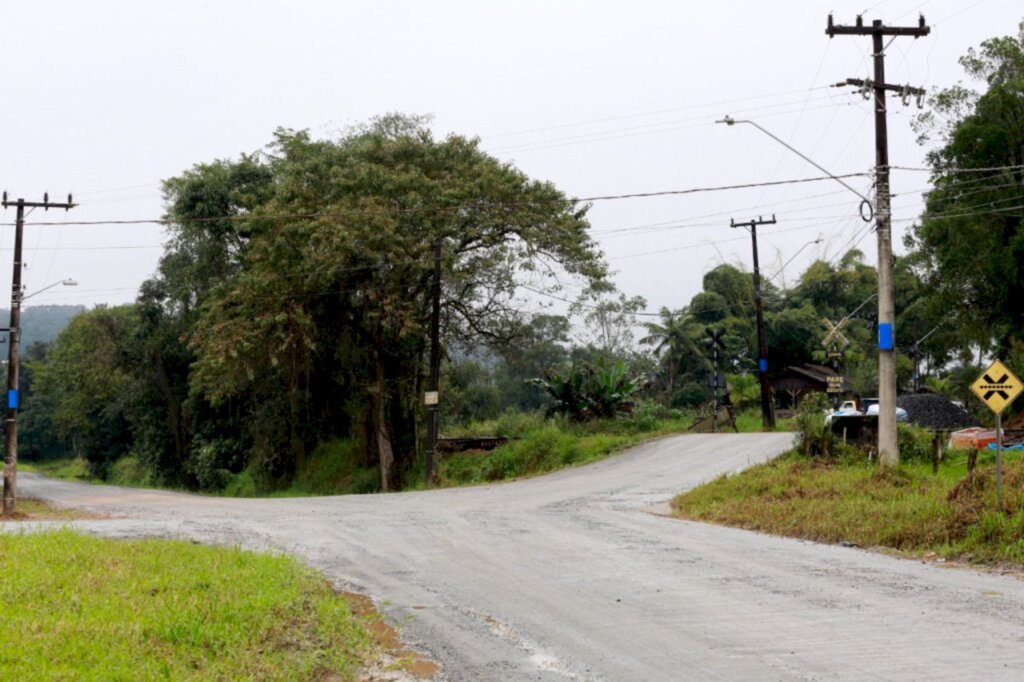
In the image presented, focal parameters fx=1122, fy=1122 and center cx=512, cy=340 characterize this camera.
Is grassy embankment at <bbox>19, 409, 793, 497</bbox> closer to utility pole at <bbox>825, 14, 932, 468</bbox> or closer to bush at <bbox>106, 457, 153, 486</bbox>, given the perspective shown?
bush at <bbox>106, 457, 153, 486</bbox>

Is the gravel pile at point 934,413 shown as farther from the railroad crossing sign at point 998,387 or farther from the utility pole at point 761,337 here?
the railroad crossing sign at point 998,387

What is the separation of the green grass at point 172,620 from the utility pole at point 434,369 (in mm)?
22777

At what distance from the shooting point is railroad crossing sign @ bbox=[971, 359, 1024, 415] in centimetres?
1701

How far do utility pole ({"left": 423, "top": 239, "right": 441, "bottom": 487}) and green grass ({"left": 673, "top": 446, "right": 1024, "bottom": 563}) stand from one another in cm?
1419

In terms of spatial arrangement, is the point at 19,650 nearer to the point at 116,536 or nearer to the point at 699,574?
the point at 699,574

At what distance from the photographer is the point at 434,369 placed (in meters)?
37.4

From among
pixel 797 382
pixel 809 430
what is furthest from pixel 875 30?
pixel 797 382

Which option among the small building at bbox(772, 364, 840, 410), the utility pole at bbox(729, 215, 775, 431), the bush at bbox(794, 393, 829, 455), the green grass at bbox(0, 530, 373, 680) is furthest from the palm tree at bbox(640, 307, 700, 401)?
the green grass at bbox(0, 530, 373, 680)

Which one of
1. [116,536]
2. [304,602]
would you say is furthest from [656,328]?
[304,602]

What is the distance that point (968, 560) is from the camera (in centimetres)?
1505

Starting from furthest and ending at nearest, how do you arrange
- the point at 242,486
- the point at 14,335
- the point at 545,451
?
the point at 242,486 < the point at 545,451 < the point at 14,335

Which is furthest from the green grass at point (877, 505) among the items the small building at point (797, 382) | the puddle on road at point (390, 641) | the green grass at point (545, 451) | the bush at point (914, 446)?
the small building at point (797, 382)

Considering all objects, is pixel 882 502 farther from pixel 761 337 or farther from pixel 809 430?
pixel 761 337

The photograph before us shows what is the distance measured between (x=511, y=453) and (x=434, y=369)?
438 cm
